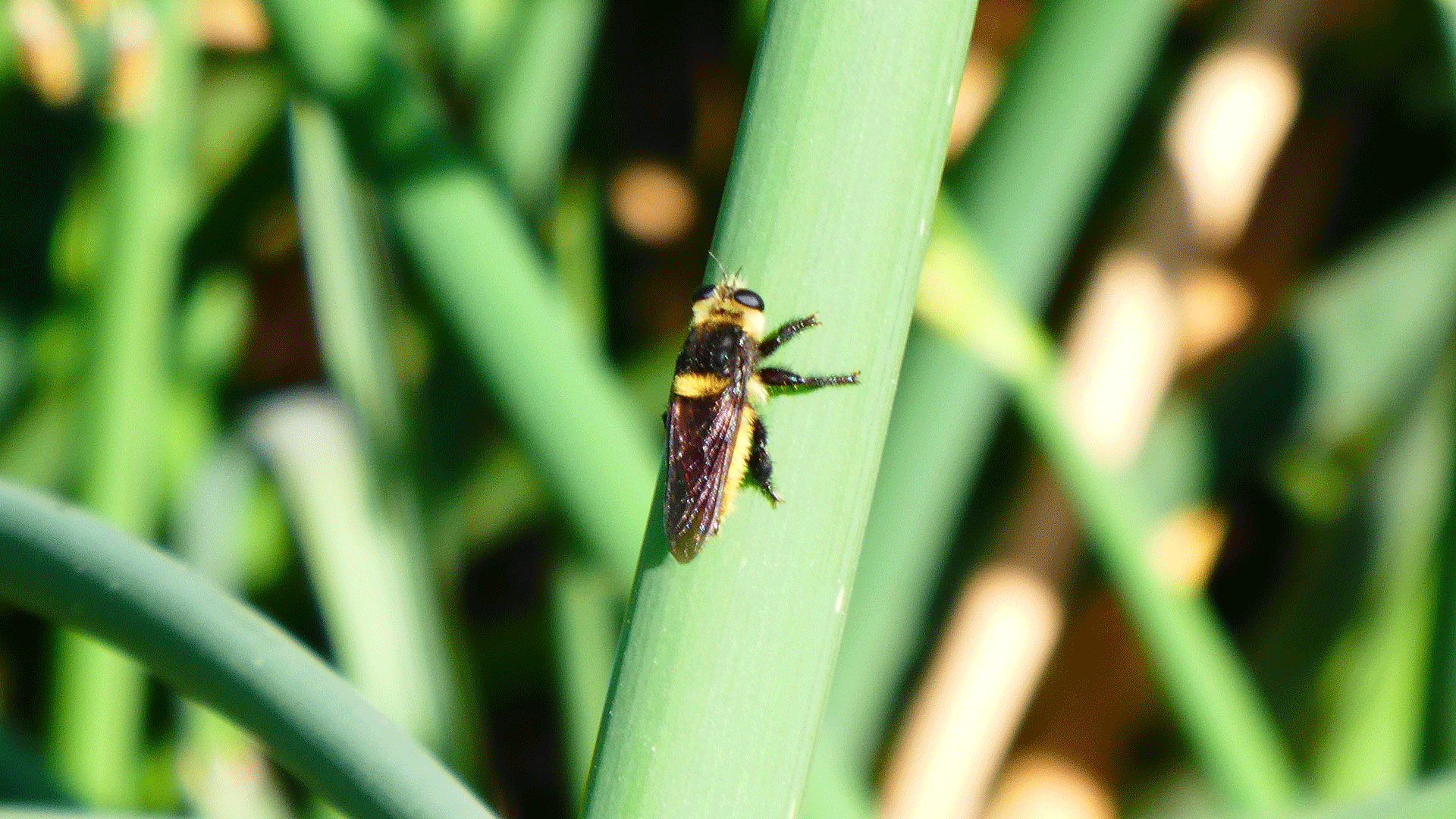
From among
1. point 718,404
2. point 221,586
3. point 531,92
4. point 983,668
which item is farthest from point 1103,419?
point 221,586

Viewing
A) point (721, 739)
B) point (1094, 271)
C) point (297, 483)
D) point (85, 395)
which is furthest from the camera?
point (1094, 271)

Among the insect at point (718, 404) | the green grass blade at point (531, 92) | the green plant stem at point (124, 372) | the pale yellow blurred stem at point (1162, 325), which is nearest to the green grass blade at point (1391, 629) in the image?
the pale yellow blurred stem at point (1162, 325)

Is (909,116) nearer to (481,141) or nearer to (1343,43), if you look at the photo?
(481,141)

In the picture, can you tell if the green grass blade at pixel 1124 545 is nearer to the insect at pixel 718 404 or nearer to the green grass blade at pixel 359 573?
the insect at pixel 718 404

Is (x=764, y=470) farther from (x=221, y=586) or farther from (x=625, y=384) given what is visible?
(x=625, y=384)

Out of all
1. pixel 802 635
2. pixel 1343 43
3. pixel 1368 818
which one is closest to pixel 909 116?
pixel 802 635

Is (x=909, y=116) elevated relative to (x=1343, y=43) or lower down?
lower down

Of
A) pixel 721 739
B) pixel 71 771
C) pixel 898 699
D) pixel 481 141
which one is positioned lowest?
pixel 721 739
